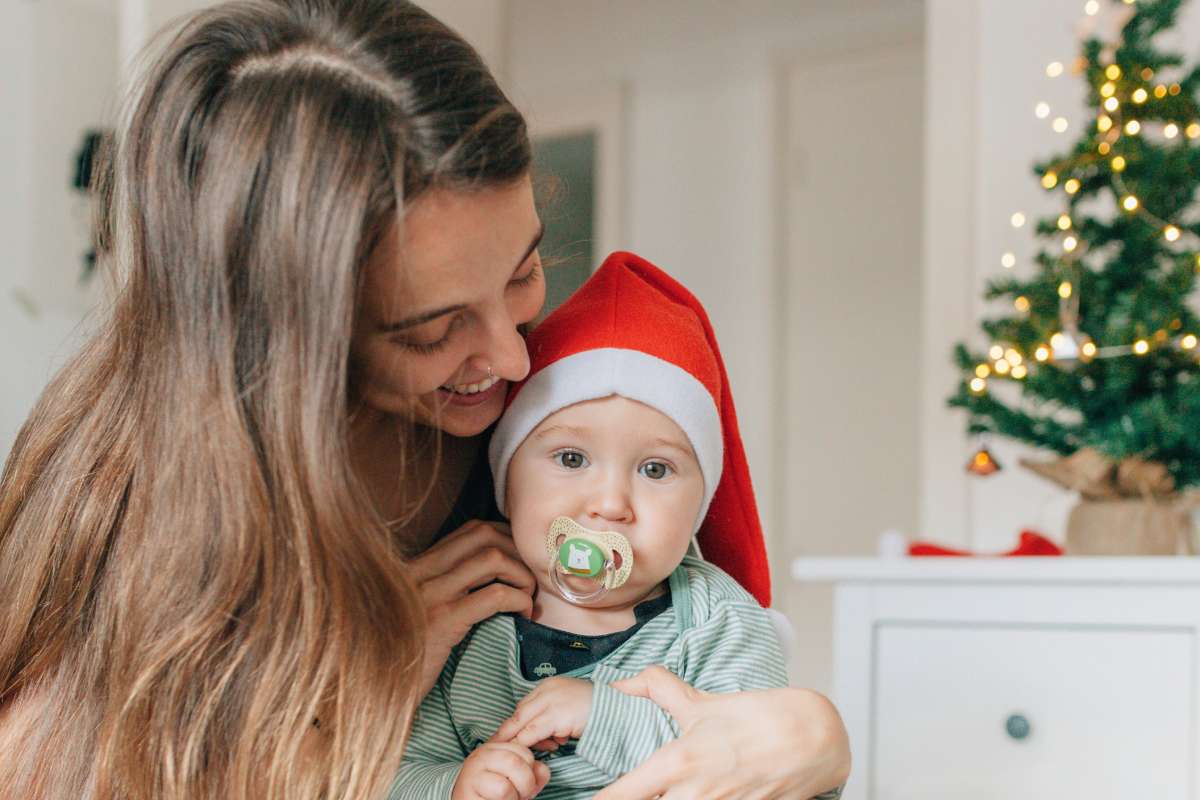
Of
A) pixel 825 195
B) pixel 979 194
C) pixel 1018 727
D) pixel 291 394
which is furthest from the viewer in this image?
pixel 825 195

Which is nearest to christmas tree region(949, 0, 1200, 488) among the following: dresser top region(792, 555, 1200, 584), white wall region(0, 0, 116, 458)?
Result: dresser top region(792, 555, 1200, 584)

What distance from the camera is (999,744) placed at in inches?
63.7

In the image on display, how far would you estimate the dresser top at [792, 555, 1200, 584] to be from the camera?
1.52 meters

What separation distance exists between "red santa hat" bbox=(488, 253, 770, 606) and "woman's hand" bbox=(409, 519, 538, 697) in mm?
38

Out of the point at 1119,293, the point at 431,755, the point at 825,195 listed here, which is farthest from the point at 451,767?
the point at 825,195

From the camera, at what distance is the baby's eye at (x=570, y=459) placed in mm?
999

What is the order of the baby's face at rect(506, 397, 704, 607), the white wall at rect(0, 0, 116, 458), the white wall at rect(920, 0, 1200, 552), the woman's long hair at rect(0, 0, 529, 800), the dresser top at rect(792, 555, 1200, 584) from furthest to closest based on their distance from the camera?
1. the white wall at rect(920, 0, 1200, 552)
2. the white wall at rect(0, 0, 116, 458)
3. the dresser top at rect(792, 555, 1200, 584)
4. the baby's face at rect(506, 397, 704, 607)
5. the woman's long hair at rect(0, 0, 529, 800)

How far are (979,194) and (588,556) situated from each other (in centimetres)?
185

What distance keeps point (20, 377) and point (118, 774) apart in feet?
3.68

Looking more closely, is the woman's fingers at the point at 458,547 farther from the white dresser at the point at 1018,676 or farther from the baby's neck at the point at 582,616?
the white dresser at the point at 1018,676

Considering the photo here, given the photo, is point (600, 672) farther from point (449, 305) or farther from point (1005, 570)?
point (1005, 570)

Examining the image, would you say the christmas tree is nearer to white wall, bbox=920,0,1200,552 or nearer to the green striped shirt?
white wall, bbox=920,0,1200,552

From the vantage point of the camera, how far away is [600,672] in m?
0.99

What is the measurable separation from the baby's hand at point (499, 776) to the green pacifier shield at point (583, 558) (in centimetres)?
14
